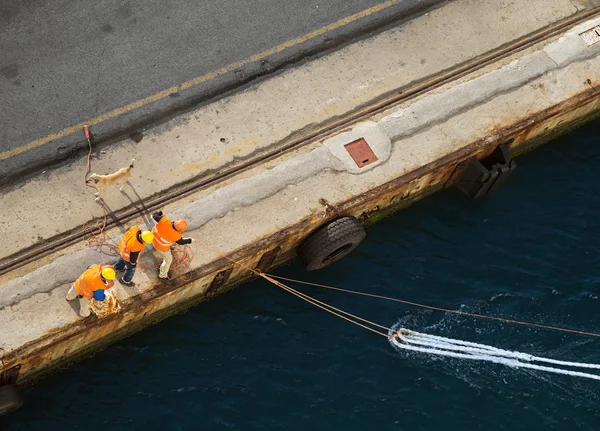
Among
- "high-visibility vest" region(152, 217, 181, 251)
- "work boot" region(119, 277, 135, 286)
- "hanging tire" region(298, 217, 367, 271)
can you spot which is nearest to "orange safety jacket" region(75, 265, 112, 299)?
"work boot" region(119, 277, 135, 286)

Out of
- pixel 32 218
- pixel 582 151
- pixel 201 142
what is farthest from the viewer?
pixel 582 151

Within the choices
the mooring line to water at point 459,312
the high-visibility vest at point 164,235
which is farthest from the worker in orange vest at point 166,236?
the mooring line to water at point 459,312

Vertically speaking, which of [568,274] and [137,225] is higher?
[137,225]

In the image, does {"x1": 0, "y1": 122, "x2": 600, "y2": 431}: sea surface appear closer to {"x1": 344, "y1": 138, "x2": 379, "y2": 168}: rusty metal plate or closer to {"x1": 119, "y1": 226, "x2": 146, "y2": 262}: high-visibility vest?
{"x1": 344, "y1": 138, "x2": 379, "y2": 168}: rusty metal plate

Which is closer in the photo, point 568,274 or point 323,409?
point 323,409

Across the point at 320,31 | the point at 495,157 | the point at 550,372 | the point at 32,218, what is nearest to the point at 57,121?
the point at 32,218

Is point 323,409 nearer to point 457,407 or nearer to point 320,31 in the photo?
point 457,407

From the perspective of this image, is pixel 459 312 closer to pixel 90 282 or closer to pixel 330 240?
pixel 330 240
